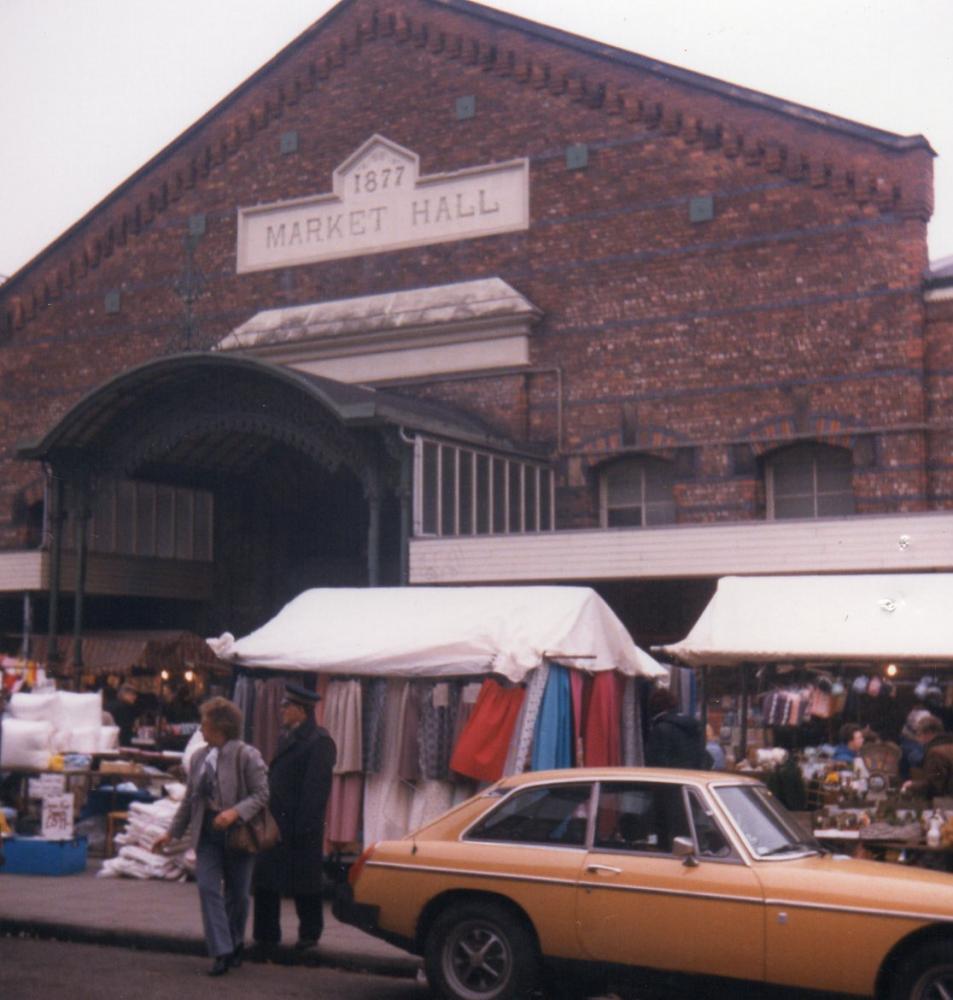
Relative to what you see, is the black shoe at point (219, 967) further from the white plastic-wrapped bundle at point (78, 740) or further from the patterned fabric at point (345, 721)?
the white plastic-wrapped bundle at point (78, 740)

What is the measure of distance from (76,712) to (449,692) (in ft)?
17.9

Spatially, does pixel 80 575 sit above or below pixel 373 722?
above

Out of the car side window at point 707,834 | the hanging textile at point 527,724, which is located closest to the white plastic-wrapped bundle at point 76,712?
the hanging textile at point 527,724

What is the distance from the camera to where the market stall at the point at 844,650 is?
12.1 m

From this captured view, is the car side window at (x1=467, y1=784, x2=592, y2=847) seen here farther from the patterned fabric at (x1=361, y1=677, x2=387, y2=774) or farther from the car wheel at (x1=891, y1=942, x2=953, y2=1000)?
the patterned fabric at (x1=361, y1=677, x2=387, y2=774)

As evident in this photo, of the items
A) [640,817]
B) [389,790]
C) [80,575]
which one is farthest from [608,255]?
[640,817]

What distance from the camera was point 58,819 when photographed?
49.7 feet

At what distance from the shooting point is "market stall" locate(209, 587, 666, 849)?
13430 millimetres

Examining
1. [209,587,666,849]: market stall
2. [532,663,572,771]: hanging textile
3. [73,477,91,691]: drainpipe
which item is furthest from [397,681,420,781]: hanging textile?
[73,477,91,691]: drainpipe

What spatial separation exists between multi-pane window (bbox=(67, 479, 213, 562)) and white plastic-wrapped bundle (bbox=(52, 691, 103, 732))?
6.66 m

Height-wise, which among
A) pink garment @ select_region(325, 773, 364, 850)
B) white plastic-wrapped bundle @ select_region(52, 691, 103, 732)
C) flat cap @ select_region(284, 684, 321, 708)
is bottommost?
pink garment @ select_region(325, 773, 364, 850)

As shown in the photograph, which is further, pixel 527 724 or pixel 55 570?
pixel 55 570

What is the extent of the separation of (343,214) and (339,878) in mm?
13966

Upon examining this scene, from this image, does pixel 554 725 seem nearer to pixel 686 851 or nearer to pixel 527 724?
pixel 527 724
